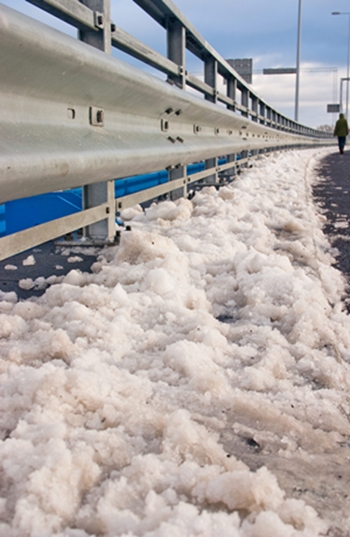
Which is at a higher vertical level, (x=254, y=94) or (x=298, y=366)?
(x=254, y=94)

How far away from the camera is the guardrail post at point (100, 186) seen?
2.67 metres

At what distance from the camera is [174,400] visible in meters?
1.36

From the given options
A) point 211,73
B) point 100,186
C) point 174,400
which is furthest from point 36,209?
point 211,73

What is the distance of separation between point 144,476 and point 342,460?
44cm

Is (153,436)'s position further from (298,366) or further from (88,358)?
(298,366)

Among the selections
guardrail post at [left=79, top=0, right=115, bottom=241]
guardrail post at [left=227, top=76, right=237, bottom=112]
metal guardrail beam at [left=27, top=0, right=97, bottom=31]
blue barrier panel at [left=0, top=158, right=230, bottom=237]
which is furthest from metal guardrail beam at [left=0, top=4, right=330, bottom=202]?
guardrail post at [left=227, top=76, right=237, bottom=112]

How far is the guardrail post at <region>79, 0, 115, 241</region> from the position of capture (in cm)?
267

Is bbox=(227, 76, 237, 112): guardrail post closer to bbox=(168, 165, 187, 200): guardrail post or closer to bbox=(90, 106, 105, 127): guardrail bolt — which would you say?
bbox=(168, 165, 187, 200): guardrail post

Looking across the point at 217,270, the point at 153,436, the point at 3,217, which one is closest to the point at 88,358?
the point at 153,436

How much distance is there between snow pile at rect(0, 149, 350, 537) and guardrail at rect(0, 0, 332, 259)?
422 millimetres

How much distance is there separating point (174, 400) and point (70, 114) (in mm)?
1238

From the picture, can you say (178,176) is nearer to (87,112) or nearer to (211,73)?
(211,73)

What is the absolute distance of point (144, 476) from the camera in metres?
1.05

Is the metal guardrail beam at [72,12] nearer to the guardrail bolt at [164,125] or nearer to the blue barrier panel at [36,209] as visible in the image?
the guardrail bolt at [164,125]
